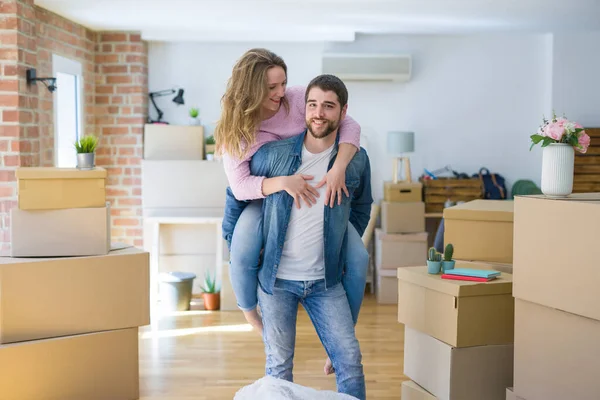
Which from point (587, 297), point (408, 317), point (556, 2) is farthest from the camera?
point (556, 2)

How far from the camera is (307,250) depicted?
2.62 m

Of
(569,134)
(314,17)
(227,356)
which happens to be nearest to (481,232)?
(569,134)

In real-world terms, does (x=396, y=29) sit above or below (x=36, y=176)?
above

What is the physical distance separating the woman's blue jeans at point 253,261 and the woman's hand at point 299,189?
0.67 feet

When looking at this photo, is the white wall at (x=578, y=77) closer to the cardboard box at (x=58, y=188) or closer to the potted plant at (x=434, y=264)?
the potted plant at (x=434, y=264)

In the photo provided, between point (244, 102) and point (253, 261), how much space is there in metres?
0.58

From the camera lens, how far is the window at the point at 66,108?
571 centimetres

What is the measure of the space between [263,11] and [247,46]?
56.4 inches

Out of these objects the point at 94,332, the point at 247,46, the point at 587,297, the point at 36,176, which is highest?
the point at 247,46

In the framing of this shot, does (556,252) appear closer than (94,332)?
Yes

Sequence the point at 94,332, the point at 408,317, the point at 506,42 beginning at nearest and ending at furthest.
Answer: the point at 408,317
the point at 94,332
the point at 506,42

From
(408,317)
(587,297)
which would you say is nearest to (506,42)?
(408,317)

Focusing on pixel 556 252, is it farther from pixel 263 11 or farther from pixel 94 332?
pixel 263 11

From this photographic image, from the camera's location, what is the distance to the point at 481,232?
351cm
